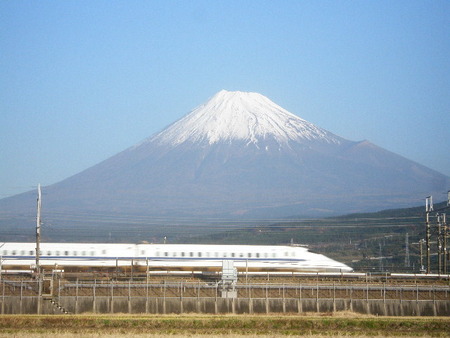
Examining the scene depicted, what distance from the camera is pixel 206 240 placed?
6334 inches

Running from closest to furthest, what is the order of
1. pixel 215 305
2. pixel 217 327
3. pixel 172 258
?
1. pixel 217 327
2. pixel 215 305
3. pixel 172 258

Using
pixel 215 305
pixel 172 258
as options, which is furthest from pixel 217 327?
pixel 172 258

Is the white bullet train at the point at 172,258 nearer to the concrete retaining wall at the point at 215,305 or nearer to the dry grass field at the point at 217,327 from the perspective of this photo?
the concrete retaining wall at the point at 215,305

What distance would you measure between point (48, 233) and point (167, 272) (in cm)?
10935

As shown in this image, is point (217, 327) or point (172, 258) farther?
point (172, 258)

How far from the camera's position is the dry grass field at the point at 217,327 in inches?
1557

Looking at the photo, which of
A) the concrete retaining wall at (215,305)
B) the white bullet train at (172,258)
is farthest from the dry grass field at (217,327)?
the white bullet train at (172,258)

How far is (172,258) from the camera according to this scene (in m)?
80.8

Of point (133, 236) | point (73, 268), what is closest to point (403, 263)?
point (73, 268)

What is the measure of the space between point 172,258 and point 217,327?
38314mm

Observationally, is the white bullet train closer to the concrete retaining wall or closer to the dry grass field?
the concrete retaining wall

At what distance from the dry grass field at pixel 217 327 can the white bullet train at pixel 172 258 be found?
31332 mm

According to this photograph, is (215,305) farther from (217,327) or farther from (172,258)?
(172,258)

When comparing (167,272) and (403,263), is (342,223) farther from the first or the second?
(167,272)
